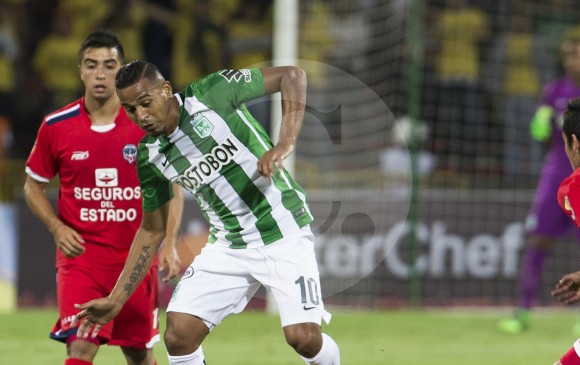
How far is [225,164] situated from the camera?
233 inches

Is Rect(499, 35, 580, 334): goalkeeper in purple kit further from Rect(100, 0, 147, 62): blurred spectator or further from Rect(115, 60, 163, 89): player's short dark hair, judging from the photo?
Rect(100, 0, 147, 62): blurred spectator

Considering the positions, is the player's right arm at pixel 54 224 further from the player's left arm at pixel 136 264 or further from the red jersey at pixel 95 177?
the player's left arm at pixel 136 264

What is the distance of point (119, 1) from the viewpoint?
14.6m

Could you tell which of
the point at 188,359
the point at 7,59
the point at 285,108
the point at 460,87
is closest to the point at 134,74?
the point at 285,108

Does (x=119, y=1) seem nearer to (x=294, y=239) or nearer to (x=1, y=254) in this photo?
(x=1, y=254)

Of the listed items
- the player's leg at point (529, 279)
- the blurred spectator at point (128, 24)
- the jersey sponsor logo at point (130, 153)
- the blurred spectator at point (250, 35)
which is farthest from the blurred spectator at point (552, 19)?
the jersey sponsor logo at point (130, 153)

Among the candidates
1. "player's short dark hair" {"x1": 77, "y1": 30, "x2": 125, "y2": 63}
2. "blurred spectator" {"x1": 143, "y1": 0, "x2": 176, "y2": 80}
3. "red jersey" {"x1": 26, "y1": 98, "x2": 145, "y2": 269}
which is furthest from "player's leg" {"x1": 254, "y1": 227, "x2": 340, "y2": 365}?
"blurred spectator" {"x1": 143, "y1": 0, "x2": 176, "y2": 80}

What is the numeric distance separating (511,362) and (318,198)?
390cm

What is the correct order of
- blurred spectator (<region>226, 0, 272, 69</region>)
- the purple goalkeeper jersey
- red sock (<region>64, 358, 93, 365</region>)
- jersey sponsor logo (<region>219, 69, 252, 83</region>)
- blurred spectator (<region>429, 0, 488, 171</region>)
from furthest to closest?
blurred spectator (<region>226, 0, 272, 69</region>) < blurred spectator (<region>429, 0, 488, 171</region>) < the purple goalkeeper jersey < red sock (<region>64, 358, 93, 365</region>) < jersey sponsor logo (<region>219, 69, 252, 83</region>)

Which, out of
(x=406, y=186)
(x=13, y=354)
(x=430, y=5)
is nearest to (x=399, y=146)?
(x=406, y=186)

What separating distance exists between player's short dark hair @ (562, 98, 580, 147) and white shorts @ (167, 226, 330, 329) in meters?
1.48

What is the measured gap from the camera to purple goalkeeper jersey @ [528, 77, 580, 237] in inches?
400

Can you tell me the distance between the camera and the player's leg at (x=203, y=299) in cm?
588

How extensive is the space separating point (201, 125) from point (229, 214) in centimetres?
50
